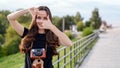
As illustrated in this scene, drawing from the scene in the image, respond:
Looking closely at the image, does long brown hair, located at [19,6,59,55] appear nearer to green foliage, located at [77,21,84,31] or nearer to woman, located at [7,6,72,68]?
woman, located at [7,6,72,68]

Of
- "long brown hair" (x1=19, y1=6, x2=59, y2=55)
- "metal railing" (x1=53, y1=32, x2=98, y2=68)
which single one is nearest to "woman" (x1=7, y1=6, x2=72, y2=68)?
"long brown hair" (x1=19, y1=6, x2=59, y2=55)

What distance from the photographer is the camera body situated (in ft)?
13.9

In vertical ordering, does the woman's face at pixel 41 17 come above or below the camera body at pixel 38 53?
above

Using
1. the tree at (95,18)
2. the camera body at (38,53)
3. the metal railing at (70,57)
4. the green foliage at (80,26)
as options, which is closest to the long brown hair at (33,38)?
the camera body at (38,53)

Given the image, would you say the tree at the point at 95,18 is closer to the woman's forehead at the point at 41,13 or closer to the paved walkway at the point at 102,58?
the paved walkway at the point at 102,58

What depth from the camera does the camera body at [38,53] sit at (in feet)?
13.9

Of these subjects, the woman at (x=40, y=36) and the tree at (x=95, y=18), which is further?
the tree at (x=95, y=18)

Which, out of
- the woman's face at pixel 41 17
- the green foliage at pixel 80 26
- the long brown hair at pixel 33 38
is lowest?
the green foliage at pixel 80 26

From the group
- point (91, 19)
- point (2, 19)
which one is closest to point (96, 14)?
point (91, 19)

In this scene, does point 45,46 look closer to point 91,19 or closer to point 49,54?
point 49,54

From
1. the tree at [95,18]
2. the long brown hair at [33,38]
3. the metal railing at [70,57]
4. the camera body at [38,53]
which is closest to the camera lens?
the camera body at [38,53]

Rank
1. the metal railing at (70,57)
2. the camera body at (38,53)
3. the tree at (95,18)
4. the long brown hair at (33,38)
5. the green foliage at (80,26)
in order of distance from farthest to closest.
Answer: the tree at (95,18) < the green foliage at (80,26) < the metal railing at (70,57) < the long brown hair at (33,38) < the camera body at (38,53)

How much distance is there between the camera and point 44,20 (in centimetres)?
425

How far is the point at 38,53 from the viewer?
425 centimetres
